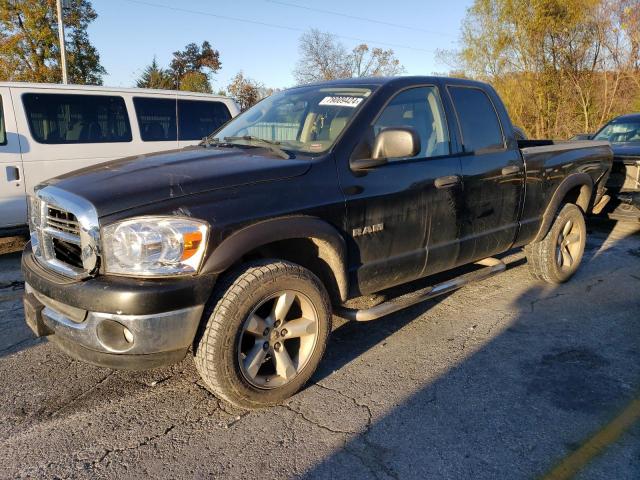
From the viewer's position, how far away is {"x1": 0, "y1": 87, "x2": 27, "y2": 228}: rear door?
228 inches

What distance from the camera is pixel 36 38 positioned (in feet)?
71.2

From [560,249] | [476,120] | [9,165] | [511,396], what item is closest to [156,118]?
[9,165]

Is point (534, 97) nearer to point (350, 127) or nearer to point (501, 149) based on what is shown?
point (501, 149)

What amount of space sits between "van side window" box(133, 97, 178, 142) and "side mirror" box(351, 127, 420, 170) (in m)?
4.67

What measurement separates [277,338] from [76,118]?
492cm

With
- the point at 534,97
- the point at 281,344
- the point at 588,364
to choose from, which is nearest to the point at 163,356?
the point at 281,344

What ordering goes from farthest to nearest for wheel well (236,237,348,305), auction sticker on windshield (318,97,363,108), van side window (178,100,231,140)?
1. van side window (178,100,231,140)
2. auction sticker on windshield (318,97,363,108)
3. wheel well (236,237,348,305)

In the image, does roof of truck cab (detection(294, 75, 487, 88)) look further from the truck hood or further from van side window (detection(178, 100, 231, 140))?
van side window (detection(178, 100, 231, 140))

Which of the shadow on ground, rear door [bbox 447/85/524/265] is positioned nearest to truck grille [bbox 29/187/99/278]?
the shadow on ground

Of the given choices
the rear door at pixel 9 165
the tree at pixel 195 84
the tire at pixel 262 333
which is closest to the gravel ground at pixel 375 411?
the tire at pixel 262 333

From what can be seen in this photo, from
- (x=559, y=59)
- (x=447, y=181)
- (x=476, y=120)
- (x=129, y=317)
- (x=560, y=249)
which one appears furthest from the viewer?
(x=559, y=59)

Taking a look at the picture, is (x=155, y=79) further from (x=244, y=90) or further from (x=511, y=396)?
(x=511, y=396)

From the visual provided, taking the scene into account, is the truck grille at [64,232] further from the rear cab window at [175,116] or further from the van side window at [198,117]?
the van side window at [198,117]

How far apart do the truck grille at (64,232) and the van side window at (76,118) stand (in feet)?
11.4
